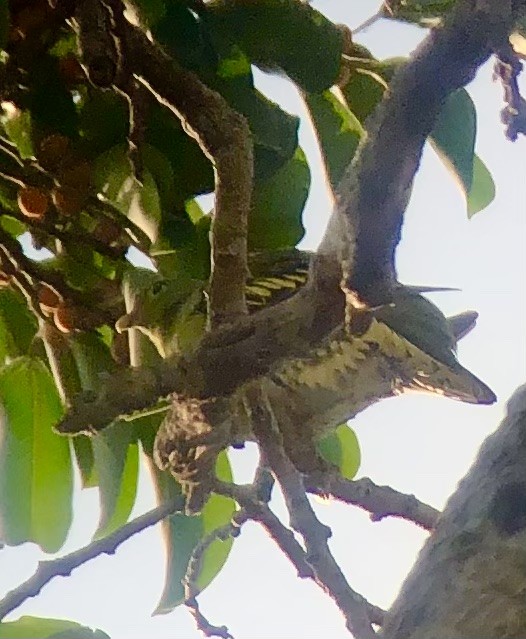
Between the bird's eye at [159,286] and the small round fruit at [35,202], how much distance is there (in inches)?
4.7

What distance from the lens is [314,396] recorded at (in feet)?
2.99

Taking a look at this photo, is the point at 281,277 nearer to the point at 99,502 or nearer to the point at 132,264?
the point at 132,264

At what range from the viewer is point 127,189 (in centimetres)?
83

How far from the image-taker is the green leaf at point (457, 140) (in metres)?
0.86

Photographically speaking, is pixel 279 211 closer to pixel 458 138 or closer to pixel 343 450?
pixel 458 138

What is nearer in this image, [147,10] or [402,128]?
[402,128]

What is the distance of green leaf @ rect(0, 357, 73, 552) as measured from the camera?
0.94m

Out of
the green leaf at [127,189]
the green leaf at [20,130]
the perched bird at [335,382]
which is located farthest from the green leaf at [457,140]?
the green leaf at [20,130]

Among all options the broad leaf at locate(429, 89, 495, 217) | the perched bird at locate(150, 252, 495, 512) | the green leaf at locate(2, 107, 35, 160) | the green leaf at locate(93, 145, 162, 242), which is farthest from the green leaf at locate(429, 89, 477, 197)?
the green leaf at locate(2, 107, 35, 160)

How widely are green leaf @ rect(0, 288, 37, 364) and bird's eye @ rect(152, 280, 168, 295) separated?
218 mm

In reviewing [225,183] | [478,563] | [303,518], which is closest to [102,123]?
[225,183]

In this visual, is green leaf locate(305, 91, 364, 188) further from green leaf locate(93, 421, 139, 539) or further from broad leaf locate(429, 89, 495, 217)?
green leaf locate(93, 421, 139, 539)

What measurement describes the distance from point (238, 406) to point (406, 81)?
0.32 m

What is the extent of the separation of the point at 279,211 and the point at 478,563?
57 cm
